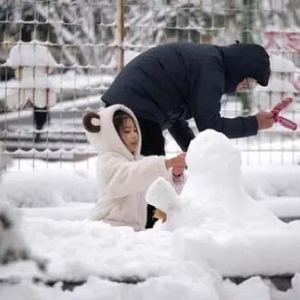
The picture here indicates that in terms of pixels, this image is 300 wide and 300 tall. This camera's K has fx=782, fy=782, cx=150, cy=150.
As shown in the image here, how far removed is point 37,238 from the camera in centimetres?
215

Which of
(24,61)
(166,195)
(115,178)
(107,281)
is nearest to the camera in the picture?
(107,281)

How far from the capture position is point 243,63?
3.60 m

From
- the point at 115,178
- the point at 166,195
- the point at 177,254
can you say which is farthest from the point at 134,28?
the point at 177,254

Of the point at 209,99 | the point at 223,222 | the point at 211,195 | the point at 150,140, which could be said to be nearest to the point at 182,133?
the point at 150,140

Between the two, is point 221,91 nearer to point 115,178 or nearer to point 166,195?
point 115,178

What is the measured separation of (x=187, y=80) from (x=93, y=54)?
2.29 meters

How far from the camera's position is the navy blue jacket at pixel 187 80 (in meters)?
3.55

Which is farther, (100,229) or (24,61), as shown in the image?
(24,61)

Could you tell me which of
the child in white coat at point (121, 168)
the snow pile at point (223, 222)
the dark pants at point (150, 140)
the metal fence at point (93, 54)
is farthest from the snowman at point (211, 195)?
the metal fence at point (93, 54)

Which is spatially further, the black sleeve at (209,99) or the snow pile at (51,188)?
the snow pile at (51,188)

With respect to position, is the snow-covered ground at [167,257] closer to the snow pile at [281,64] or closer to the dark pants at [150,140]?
the dark pants at [150,140]

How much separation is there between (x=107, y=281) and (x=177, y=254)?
0.26m

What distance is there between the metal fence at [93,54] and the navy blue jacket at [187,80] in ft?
6.36

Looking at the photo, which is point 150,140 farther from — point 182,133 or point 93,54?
point 93,54
